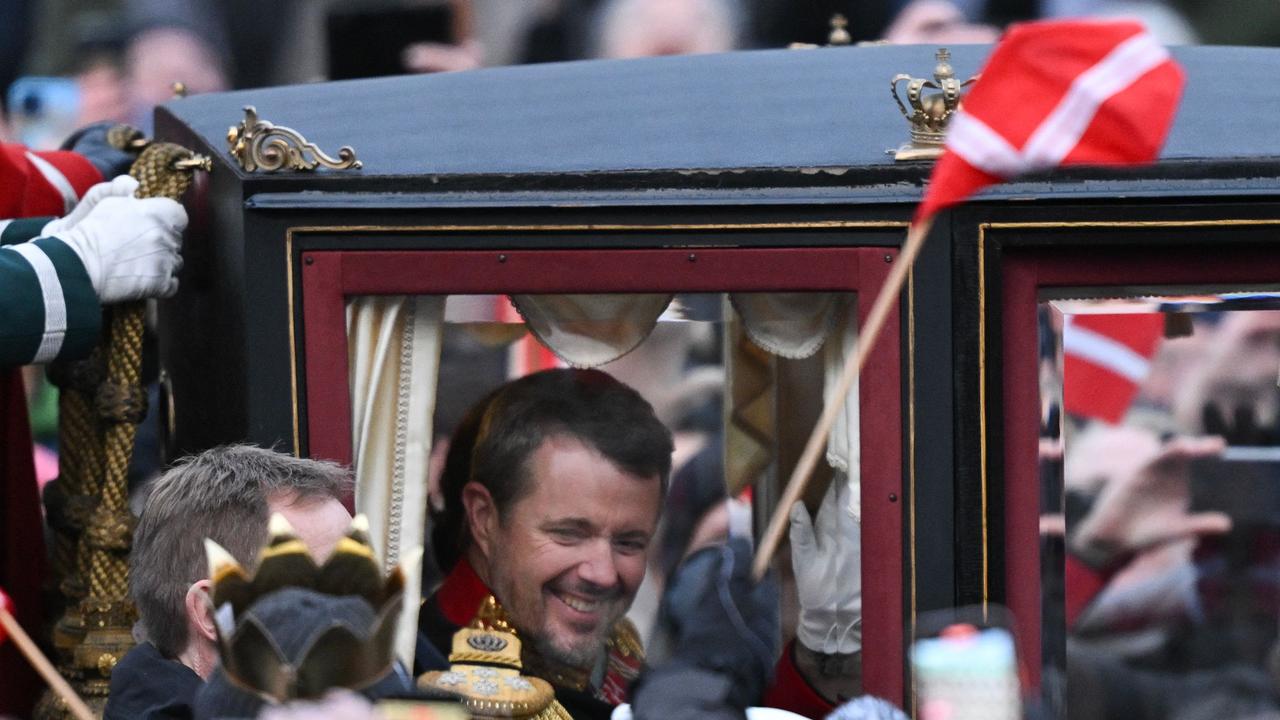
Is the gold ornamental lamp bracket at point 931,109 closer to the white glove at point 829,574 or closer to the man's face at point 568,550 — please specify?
the white glove at point 829,574

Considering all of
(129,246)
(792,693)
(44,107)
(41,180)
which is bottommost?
(792,693)

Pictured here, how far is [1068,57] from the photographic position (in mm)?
2629

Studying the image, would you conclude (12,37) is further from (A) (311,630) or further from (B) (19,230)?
(A) (311,630)

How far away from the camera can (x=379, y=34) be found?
9.42 metres

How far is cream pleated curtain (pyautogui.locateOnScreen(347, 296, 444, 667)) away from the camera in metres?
3.19

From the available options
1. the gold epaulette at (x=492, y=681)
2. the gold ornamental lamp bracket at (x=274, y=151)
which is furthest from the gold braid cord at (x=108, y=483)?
the gold epaulette at (x=492, y=681)

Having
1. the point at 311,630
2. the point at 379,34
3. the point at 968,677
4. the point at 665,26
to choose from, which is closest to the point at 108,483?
the point at 311,630

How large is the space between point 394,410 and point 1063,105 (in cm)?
115

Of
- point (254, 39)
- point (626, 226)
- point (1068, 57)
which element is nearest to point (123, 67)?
point (254, 39)

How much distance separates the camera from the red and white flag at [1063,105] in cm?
262

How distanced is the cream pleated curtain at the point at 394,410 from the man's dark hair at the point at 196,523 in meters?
0.43

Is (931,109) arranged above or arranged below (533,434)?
above

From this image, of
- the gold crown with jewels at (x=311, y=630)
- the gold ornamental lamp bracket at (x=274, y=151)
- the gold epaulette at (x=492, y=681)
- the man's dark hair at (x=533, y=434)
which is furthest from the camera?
the man's dark hair at (x=533, y=434)

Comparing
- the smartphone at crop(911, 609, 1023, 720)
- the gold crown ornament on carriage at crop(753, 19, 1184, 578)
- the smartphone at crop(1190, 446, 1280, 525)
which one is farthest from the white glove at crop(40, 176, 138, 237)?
the smartphone at crop(1190, 446, 1280, 525)
